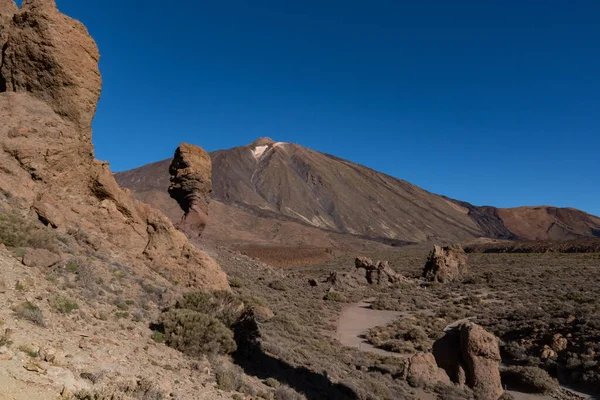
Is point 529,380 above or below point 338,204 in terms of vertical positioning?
below

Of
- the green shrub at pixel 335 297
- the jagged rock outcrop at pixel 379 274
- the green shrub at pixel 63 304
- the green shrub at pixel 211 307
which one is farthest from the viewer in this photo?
the jagged rock outcrop at pixel 379 274

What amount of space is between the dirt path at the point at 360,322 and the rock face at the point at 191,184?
11444 mm

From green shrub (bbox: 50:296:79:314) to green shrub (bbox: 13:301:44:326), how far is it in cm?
57

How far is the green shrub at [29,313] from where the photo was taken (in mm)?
5434

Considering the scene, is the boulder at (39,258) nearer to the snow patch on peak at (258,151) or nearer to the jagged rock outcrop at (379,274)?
the jagged rock outcrop at (379,274)

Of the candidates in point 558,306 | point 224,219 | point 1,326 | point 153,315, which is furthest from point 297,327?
point 224,219

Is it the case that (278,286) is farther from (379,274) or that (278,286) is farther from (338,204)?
(338,204)

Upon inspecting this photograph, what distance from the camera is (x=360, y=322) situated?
20719 millimetres

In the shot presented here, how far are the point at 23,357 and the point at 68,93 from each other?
9.29 m

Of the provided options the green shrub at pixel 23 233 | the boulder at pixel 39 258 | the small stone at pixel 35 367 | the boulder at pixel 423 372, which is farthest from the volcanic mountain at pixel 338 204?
the small stone at pixel 35 367

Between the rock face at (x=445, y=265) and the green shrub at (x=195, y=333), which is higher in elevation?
the rock face at (x=445, y=265)

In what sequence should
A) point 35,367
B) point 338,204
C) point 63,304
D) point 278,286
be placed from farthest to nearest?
point 338,204 → point 278,286 → point 63,304 → point 35,367

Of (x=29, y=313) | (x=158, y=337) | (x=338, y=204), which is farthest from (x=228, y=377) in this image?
(x=338, y=204)

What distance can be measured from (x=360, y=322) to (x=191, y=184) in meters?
13.8
